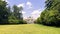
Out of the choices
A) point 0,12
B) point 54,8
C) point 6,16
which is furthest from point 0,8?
point 54,8

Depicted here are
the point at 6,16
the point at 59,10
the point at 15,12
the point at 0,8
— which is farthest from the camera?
the point at 15,12

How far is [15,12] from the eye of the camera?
380ft

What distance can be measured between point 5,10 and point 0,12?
2735 mm

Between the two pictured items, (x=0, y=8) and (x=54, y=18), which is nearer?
(x=54, y=18)

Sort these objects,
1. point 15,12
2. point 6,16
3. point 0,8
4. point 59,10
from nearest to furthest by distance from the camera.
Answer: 1. point 59,10
2. point 0,8
3. point 6,16
4. point 15,12

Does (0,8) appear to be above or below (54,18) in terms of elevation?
above

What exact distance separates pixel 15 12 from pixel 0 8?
40.3m

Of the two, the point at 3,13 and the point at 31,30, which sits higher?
the point at 3,13

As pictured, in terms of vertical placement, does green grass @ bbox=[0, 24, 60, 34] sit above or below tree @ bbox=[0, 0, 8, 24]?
below

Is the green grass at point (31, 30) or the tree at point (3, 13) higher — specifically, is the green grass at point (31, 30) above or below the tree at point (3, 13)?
below

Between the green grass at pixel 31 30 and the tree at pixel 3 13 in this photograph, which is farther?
the tree at pixel 3 13

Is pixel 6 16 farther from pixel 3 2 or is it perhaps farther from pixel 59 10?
pixel 59 10

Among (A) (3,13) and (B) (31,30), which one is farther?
(A) (3,13)

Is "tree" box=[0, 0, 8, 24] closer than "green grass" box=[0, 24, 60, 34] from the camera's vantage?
No
